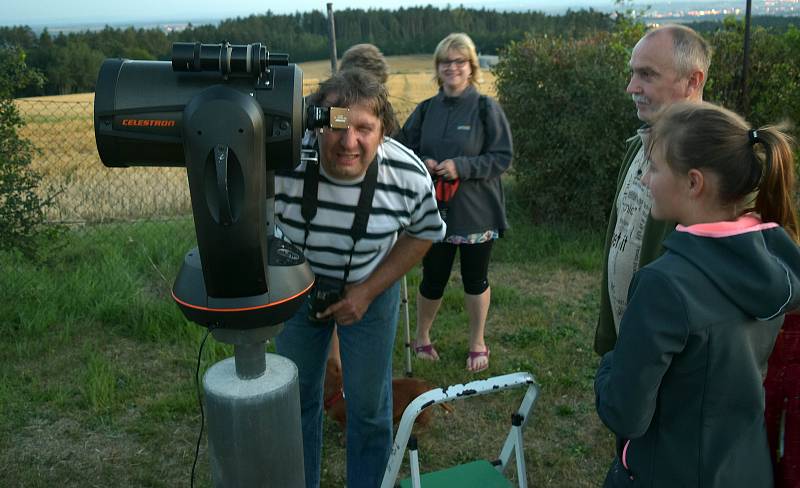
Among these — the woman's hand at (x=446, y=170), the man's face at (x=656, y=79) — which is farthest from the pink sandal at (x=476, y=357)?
the man's face at (x=656, y=79)

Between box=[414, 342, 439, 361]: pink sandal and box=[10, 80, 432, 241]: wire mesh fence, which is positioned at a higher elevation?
box=[10, 80, 432, 241]: wire mesh fence

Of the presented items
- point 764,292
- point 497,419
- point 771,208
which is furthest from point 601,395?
point 497,419

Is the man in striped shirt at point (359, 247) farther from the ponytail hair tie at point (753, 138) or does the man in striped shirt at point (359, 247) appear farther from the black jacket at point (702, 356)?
the ponytail hair tie at point (753, 138)

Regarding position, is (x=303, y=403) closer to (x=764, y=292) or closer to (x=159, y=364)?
(x=764, y=292)

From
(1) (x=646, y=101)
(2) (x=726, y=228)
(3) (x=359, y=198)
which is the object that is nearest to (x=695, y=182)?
(2) (x=726, y=228)

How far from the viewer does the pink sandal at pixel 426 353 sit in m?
4.26

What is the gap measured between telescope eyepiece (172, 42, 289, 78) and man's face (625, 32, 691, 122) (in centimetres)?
150

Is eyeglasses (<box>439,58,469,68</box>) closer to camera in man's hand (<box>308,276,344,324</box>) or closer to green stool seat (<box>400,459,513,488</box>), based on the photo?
camera in man's hand (<box>308,276,344,324</box>)

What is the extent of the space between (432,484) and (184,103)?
1813 millimetres

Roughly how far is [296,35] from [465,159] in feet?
37.5

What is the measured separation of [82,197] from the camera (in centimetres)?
681

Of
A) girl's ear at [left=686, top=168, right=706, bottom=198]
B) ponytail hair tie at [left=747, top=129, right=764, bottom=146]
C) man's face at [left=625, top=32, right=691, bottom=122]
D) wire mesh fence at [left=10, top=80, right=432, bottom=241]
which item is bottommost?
wire mesh fence at [left=10, top=80, right=432, bottom=241]

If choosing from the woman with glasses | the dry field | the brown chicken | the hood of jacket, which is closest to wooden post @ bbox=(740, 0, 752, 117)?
the dry field

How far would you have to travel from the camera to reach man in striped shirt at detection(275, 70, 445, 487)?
222cm
